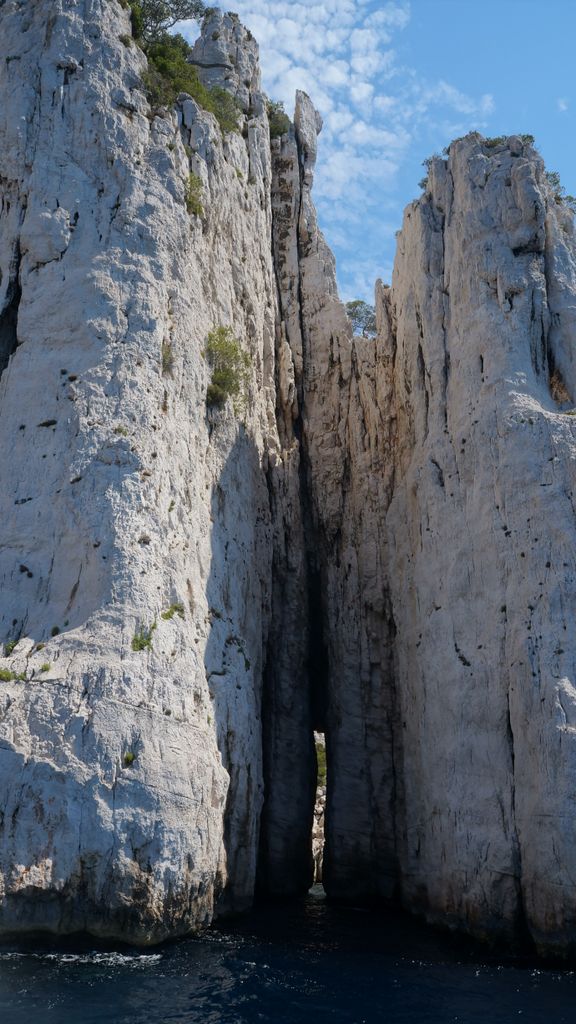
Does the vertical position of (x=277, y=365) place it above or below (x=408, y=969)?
above

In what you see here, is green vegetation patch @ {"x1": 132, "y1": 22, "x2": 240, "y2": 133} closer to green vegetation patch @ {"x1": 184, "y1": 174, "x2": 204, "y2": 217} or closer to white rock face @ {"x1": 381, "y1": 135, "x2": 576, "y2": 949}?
green vegetation patch @ {"x1": 184, "y1": 174, "x2": 204, "y2": 217}

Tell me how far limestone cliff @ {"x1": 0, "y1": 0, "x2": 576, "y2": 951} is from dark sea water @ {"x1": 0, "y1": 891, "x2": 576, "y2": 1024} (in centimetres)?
85

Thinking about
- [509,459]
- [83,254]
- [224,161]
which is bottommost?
[509,459]

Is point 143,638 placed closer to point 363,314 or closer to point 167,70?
point 167,70

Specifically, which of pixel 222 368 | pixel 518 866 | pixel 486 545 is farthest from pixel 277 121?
pixel 518 866

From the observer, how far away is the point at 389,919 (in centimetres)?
2672

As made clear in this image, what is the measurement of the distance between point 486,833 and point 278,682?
10.2 m

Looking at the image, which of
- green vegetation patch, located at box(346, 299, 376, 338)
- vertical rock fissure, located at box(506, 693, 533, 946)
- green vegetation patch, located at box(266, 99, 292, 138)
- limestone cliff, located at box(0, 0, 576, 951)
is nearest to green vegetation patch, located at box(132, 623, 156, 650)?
limestone cliff, located at box(0, 0, 576, 951)

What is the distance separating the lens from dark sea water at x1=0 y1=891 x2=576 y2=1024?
16.0m

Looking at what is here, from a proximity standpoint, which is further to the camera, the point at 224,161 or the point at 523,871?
the point at 224,161

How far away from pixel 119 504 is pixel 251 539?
715 cm

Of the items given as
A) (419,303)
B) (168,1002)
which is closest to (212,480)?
(419,303)

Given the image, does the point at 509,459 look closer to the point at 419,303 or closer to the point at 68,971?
the point at 419,303

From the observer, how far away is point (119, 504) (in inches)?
898
